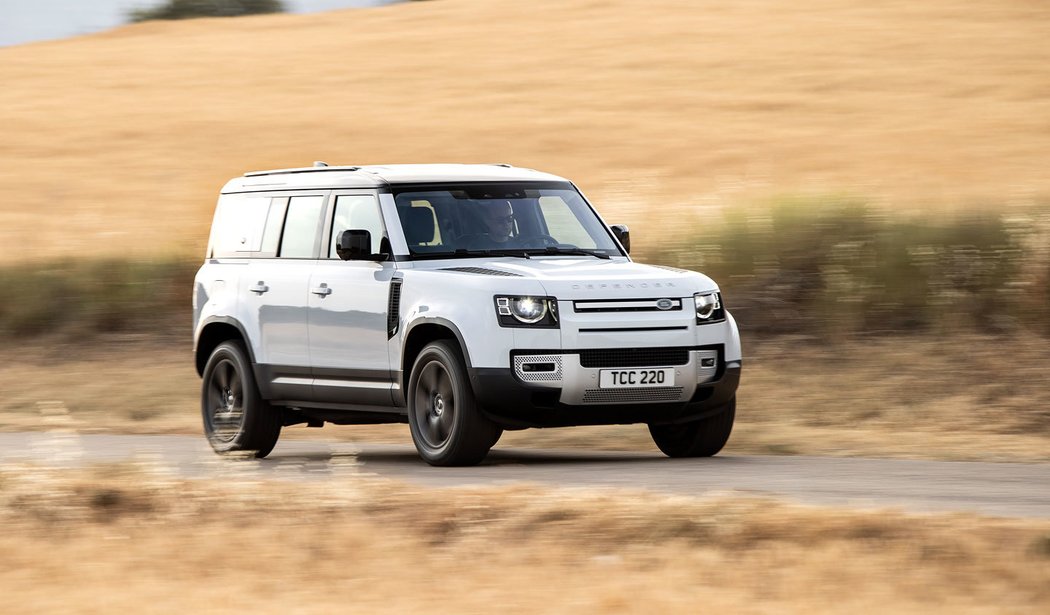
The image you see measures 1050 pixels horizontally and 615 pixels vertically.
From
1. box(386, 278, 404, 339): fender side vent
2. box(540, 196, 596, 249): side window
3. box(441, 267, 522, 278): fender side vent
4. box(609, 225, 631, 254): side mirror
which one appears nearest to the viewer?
box(441, 267, 522, 278): fender side vent

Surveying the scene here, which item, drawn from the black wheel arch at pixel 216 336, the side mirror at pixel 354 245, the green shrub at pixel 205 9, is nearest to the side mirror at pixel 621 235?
the side mirror at pixel 354 245

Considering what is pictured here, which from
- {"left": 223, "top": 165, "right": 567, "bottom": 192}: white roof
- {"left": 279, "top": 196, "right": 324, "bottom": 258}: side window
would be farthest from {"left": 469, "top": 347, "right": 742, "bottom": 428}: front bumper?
{"left": 279, "top": 196, "right": 324, "bottom": 258}: side window

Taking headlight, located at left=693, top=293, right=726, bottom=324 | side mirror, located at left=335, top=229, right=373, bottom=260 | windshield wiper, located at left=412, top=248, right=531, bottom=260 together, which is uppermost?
side mirror, located at left=335, top=229, right=373, bottom=260

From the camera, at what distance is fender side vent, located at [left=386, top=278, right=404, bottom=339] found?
12102 mm

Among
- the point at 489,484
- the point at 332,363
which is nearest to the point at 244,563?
the point at 489,484

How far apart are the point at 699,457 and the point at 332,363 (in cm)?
239

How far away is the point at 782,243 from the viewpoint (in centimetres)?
1903

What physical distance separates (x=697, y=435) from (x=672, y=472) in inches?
52.2

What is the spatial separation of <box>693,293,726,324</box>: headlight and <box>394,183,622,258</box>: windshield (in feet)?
3.61

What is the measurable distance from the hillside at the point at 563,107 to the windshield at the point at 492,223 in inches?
287

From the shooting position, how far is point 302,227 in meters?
13.2

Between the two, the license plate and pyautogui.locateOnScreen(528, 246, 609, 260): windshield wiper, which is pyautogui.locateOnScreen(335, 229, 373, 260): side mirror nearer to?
pyautogui.locateOnScreen(528, 246, 609, 260): windshield wiper

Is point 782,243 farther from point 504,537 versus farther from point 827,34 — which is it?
point 827,34

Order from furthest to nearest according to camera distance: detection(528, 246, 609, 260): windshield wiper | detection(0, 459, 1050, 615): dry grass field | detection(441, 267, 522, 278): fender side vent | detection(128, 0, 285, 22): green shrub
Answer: detection(128, 0, 285, 22): green shrub
detection(528, 246, 609, 260): windshield wiper
detection(441, 267, 522, 278): fender side vent
detection(0, 459, 1050, 615): dry grass field
